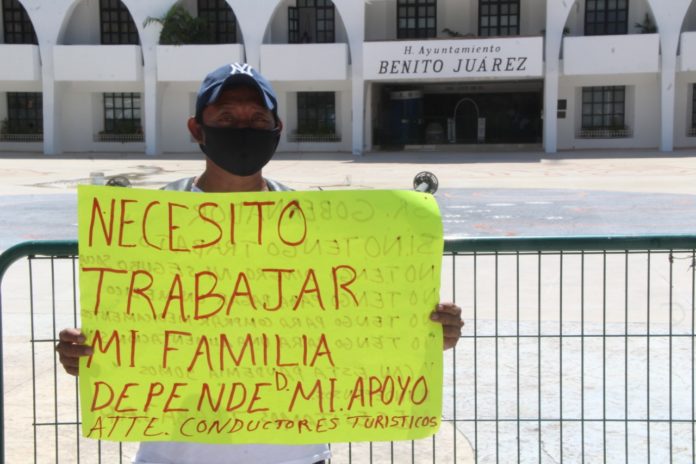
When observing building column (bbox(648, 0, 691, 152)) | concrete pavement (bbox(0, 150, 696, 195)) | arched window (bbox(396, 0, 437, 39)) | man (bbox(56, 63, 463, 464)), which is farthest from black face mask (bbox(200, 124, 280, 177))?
arched window (bbox(396, 0, 437, 39))

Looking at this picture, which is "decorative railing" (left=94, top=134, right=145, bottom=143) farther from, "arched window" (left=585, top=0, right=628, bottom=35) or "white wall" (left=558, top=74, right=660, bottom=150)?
"arched window" (left=585, top=0, right=628, bottom=35)

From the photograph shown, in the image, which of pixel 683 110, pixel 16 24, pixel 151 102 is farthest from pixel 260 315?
pixel 16 24

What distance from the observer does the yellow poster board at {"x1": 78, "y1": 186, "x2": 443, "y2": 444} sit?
297 cm

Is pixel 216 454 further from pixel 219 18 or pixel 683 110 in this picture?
pixel 219 18

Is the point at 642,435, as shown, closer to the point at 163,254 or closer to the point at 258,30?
the point at 163,254

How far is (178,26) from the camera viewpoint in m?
36.8

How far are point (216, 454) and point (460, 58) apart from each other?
3260cm

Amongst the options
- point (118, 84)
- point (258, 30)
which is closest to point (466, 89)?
point (258, 30)

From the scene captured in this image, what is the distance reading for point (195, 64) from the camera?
120ft

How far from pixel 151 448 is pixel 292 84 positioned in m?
35.2

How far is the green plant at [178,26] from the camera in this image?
36.7 metres

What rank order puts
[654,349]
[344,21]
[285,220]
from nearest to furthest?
[285,220], [654,349], [344,21]

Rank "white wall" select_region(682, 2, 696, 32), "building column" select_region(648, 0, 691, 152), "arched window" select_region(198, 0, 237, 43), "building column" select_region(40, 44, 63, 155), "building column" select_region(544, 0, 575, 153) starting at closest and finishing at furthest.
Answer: "building column" select_region(648, 0, 691, 152)
"building column" select_region(544, 0, 575, 153)
"white wall" select_region(682, 2, 696, 32)
"building column" select_region(40, 44, 63, 155)
"arched window" select_region(198, 0, 237, 43)

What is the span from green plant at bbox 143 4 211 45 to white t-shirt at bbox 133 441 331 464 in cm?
3501
